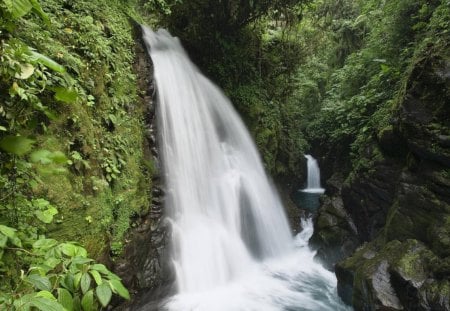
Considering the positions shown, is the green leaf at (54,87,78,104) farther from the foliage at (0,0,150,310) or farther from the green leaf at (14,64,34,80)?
the green leaf at (14,64,34,80)

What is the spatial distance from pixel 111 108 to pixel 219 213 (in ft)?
11.7

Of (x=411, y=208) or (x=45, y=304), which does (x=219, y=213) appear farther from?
(x=45, y=304)

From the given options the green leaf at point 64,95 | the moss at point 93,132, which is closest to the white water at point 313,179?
the moss at point 93,132

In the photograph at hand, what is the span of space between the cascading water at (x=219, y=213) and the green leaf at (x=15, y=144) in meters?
4.18

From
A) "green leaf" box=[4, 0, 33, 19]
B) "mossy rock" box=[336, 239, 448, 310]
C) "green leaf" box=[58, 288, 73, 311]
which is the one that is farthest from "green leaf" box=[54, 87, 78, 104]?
"mossy rock" box=[336, 239, 448, 310]

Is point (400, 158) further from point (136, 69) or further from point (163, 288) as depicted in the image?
point (136, 69)

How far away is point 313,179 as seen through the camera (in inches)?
623

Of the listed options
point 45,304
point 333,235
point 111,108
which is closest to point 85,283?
point 45,304

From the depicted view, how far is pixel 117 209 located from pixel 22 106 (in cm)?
268

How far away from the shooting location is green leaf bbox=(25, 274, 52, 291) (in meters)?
1.63

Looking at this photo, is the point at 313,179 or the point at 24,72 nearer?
the point at 24,72

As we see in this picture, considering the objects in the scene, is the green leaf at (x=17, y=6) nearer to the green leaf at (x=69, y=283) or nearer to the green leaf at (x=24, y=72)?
the green leaf at (x=24, y=72)

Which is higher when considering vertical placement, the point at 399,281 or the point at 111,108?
the point at 111,108

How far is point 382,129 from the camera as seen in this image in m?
7.70
